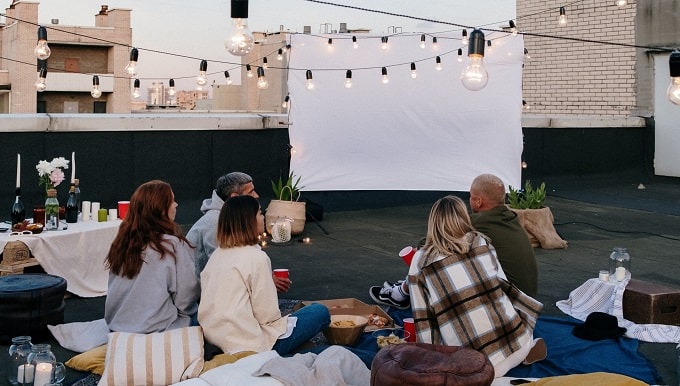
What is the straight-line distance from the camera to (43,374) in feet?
14.8

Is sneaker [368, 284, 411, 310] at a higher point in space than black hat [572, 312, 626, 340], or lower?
higher

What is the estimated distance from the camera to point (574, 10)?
19.8 m

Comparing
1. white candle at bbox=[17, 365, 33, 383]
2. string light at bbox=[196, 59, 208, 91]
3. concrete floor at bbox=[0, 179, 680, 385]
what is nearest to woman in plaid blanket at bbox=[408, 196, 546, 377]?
concrete floor at bbox=[0, 179, 680, 385]

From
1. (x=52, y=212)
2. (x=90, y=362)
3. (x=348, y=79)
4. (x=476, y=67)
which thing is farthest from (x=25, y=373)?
(x=348, y=79)

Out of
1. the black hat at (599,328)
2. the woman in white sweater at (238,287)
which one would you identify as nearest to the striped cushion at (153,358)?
the woman in white sweater at (238,287)

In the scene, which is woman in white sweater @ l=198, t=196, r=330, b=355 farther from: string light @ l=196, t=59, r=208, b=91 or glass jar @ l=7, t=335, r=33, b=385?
string light @ l=196, t=59, r=208, b=91

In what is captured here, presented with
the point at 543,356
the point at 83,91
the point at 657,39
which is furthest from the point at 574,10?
the point at 83,91

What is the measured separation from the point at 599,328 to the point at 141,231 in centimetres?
345

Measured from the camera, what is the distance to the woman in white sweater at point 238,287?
4.73 meters

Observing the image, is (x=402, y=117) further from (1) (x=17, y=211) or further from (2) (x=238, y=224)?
(2) (x=238, y=224)

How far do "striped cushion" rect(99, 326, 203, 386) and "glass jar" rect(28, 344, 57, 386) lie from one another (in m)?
0.29

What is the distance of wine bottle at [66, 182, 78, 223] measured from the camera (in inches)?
286

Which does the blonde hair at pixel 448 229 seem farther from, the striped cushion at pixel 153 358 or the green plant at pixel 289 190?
the green plant at pixel 289 190

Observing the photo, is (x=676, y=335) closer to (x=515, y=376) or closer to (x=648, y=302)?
(x=648, y=302)
